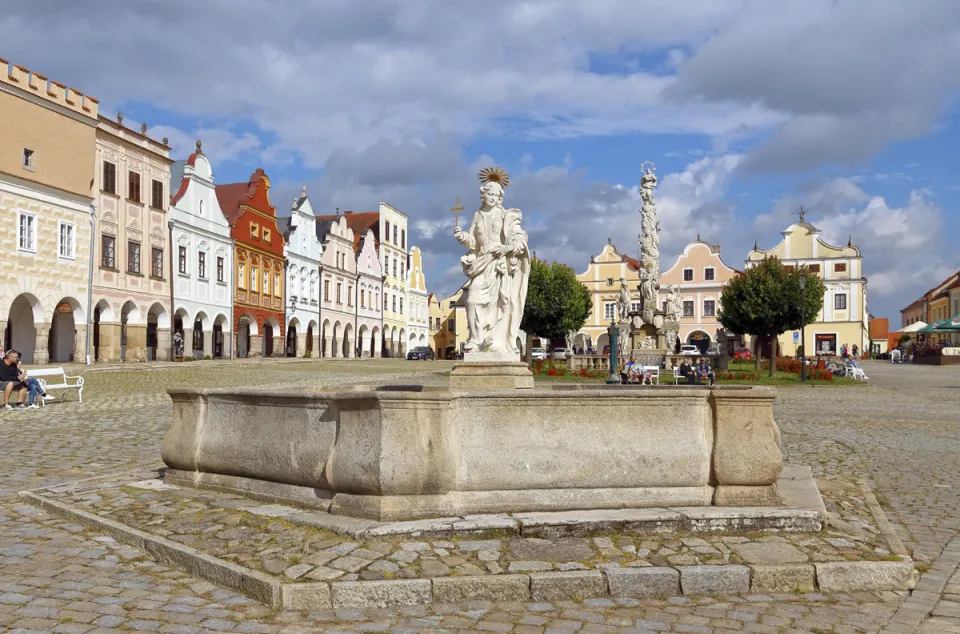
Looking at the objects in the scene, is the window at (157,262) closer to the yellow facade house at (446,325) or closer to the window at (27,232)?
the window at (27,232)

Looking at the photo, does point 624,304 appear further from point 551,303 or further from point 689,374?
point 689,374

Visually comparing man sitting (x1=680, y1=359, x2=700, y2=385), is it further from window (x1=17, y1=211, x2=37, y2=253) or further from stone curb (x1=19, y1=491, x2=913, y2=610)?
window (x1=17, y1=211, x2=37, y2=253)

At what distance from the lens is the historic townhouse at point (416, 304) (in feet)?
248

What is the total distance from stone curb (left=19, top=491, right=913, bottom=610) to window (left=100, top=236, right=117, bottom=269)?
3375 cm

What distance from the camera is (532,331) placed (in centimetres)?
5044

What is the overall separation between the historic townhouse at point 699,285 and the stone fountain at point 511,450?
66046 millimetres

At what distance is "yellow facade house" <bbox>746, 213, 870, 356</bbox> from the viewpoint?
222 feet

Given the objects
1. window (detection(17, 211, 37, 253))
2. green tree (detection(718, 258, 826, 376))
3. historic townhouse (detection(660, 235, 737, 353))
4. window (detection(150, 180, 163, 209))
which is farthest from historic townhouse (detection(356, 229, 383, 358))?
green tree (detection(718, 258, 826, 376))

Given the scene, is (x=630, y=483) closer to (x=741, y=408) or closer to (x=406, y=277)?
(x=741, y=408)

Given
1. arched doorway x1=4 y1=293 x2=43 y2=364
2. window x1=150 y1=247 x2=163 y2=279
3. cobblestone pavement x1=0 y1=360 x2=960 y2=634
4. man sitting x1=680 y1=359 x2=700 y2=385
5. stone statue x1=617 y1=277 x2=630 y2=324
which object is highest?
window x1=150 y1=247 x2=163 y2=279

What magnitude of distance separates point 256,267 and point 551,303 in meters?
17.9

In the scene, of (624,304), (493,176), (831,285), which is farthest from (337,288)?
(493,176)

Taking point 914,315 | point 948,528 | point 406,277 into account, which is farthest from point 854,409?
point 914,315

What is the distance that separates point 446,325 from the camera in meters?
87.1
